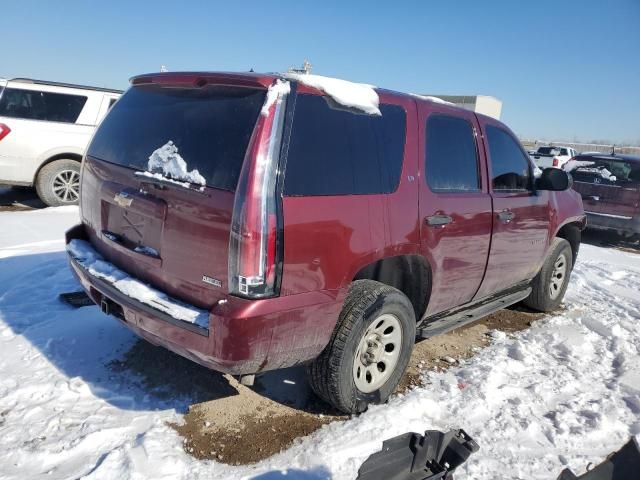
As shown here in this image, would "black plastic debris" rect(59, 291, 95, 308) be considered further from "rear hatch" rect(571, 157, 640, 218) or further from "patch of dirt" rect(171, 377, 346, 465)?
"rear hatch" rect(571, 157, 640, 218)

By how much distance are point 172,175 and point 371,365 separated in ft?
5.28

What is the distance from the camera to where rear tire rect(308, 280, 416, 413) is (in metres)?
2.66

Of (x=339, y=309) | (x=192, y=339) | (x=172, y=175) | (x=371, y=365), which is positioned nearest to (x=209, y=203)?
(x=172, y=175)

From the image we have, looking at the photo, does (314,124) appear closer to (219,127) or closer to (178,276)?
(219,127)

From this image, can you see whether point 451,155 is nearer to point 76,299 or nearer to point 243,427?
point 243,427

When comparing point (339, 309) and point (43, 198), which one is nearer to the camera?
point (339, 309)

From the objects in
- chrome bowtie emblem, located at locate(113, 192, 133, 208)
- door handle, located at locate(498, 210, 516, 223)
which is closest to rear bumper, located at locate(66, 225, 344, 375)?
chrome bowtie emblem, located at locate(113, 192, 133, 208)

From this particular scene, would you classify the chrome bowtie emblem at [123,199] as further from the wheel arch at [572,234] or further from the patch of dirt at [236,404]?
the wheel arch at [572,234]

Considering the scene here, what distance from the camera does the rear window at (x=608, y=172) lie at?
350 inches

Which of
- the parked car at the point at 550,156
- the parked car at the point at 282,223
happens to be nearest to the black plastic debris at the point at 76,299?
the parked car at the point at 282,223

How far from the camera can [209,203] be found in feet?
7.44

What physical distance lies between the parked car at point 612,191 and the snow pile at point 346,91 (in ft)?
26.0

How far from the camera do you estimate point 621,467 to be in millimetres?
1885

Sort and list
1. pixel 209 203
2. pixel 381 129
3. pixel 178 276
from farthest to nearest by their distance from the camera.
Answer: pixel 381 129 < pixel 178 276 < pixel 209 203
